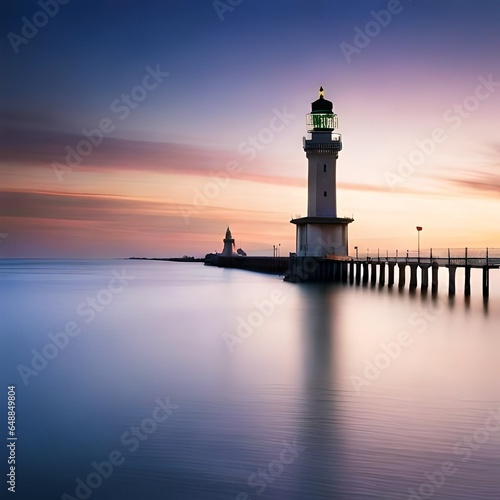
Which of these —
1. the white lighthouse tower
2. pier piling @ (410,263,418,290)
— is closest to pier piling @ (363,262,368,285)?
the white lighthouse tower

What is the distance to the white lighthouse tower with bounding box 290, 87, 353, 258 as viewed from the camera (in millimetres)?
36469

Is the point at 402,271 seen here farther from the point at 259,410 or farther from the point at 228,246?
the point at 228,246

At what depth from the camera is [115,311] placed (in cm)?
2734

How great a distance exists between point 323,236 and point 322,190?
8.81 ft

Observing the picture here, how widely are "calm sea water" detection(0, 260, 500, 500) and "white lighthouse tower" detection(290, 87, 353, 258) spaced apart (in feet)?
51.2

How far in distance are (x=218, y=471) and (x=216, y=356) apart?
828 cm

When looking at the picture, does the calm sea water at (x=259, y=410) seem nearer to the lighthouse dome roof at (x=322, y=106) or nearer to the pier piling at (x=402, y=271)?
the pier piling at (x=402, y=271)

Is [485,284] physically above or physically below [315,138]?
below

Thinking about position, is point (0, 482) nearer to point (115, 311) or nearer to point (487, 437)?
point (487, 437)

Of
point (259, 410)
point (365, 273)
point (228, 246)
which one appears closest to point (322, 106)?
point (365, 273)

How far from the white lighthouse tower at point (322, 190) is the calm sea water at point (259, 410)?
1562cm

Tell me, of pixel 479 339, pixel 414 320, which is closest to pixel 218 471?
pixel 479 339

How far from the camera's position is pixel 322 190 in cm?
3659

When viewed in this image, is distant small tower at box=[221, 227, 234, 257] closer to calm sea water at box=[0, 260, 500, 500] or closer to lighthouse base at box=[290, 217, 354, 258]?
lighthouse base at box=[290, 217, 354, 258]
